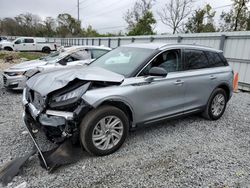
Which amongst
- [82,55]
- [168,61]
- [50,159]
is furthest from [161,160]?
[82,55]

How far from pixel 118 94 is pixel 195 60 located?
207 centimetres

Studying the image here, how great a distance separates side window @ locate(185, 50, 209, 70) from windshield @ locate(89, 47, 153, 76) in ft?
2.92

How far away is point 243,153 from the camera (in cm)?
313

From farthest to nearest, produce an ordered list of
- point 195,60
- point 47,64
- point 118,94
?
point 47,64 → point 195,60 → point 118,94

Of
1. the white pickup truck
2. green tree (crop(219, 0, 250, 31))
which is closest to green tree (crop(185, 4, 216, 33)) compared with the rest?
green tree (crop(219, 0, 250, 31))

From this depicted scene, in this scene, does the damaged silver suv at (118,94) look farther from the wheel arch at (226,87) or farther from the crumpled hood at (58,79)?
the wheel arch at (226,87)

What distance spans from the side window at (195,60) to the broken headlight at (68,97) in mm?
2162

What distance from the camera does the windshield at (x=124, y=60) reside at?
3166 millimetres

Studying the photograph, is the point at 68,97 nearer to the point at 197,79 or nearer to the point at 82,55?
the point at 197,79

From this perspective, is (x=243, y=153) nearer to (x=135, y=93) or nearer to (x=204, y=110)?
(x=204, y=110)

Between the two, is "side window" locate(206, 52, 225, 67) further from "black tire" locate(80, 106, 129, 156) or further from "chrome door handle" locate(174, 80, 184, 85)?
"black tire" locate(80, 106, 129, 156)

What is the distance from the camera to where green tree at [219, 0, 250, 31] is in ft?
79.9

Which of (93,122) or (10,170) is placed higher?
(93,122)

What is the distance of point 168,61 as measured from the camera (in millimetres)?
3492
